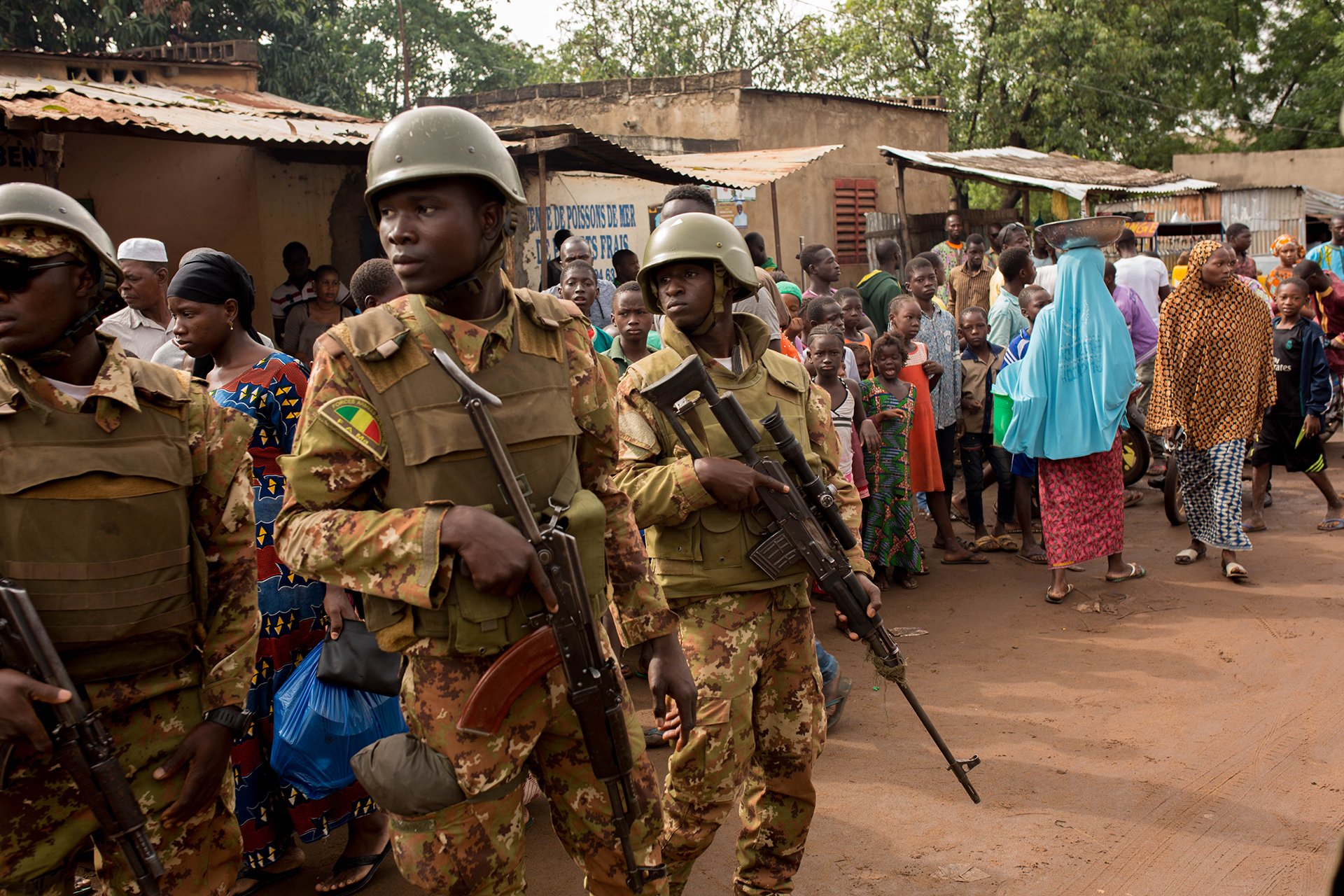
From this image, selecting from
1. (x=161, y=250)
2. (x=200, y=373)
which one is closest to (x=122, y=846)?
(x=200, y=373)

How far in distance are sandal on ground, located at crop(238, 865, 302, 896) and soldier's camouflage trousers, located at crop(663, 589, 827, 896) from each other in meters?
1.43

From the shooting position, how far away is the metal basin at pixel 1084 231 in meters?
6.42

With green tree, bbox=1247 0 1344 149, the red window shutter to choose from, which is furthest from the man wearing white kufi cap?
green tree, bbox=1247 0 1344 149

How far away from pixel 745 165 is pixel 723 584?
9.49m

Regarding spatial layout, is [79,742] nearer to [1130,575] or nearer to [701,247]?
[701,247]

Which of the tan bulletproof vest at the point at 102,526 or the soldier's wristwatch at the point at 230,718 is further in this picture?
the soldier's wristwatch at the point at 230,718

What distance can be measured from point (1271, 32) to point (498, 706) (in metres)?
33.7

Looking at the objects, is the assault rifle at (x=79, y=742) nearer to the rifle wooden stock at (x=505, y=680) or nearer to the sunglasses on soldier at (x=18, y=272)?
the sunglasses on soldier at (x=18, y=272)

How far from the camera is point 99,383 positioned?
7.59 ft

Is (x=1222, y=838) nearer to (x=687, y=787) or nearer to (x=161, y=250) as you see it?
(x=687, y=787)

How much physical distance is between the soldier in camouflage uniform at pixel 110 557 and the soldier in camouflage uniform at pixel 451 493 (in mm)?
413

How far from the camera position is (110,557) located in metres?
2.30

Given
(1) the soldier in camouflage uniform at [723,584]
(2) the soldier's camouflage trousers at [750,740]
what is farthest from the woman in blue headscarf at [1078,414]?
(2) the soldier's camouflage trousers at [750,740]

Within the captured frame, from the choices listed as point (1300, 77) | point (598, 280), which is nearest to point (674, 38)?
point (1300, 77)
